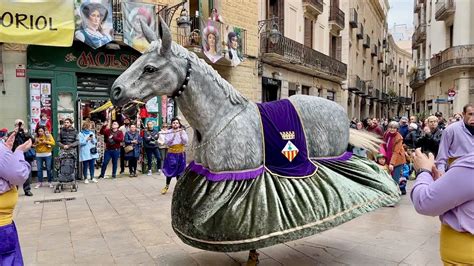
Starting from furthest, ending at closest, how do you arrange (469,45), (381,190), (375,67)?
(375,67), (469,45), (381,190)

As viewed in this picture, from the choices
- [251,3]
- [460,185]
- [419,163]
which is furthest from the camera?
[251,3]

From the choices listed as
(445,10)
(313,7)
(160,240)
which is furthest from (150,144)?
(445,10)

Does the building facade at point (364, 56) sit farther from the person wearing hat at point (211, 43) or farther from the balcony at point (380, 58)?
the person wearing hat at point (211, 43)

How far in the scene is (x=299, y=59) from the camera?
1830cm

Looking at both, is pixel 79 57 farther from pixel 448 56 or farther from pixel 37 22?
pixel 448 56

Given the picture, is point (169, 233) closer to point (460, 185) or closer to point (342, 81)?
point (460, 185)

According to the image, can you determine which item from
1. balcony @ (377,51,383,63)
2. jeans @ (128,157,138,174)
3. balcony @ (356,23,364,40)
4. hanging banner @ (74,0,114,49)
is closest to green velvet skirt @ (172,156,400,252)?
jeans @ (128,157,138,174)

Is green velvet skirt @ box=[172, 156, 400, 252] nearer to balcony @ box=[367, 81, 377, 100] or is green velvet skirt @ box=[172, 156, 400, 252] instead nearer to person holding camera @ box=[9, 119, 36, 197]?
person holding camera @ box=[9, 119, 36, 197]

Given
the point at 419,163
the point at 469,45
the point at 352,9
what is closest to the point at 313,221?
the point at 419,163

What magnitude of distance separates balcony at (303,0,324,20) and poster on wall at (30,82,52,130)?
1301 cm

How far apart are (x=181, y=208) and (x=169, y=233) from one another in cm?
185

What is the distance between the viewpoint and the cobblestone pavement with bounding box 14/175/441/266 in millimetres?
4199

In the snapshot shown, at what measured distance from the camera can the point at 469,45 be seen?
22703 mm

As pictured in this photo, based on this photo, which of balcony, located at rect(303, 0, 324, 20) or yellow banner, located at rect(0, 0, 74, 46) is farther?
balcony, located at rect(303, 0, 324, 20)
